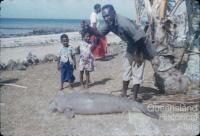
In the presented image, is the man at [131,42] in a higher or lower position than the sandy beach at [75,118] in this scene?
higher

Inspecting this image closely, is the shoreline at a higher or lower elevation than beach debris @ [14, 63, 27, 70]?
lower

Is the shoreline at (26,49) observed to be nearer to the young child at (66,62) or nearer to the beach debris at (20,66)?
the beach debris at (20,66)

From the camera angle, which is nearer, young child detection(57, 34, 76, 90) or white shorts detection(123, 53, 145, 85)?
white shorts detection(123, 53, 145, 85)

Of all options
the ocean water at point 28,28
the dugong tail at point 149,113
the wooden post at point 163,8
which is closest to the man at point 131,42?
the dugong tail at point 149,113

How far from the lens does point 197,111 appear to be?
18.5ft

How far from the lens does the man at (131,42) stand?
19.0 feet

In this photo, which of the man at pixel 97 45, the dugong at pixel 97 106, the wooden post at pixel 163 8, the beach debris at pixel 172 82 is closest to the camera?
the dugong at pixel 97 106

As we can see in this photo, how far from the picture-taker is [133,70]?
6.22 metres

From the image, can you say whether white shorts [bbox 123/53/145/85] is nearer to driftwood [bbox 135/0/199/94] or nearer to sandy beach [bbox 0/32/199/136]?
sandy beach [bbox 0/32/199/136]

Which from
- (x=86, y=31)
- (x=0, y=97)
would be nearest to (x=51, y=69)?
(x=86, y=31)

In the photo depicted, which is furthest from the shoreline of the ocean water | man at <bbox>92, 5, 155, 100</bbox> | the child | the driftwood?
the ocean water

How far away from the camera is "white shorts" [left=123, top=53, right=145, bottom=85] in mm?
6125

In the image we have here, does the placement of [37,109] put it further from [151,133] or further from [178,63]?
[178,63]

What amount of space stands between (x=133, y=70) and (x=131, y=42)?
21.8 inches
